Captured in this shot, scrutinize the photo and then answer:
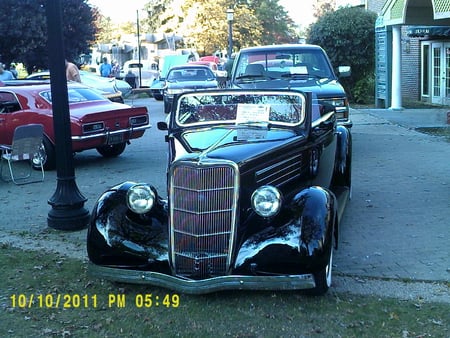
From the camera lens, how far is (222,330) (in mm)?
4383

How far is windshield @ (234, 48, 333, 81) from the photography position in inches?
427

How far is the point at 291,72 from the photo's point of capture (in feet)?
35.6

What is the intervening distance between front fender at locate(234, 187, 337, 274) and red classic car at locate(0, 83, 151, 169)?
21.2 feet

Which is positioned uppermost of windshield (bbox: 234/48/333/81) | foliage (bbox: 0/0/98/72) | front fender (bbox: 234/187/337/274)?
foliage (bbox: 0/0/98/72)

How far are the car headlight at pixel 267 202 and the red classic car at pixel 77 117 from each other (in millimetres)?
6328

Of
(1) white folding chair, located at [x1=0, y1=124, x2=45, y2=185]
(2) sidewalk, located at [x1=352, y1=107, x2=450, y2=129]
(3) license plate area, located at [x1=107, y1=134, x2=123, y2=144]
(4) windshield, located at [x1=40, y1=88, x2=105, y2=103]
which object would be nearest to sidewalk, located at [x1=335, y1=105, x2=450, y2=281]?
(2) sidewalk, located at [x1=352, y1=107, x2=450, y2=129]

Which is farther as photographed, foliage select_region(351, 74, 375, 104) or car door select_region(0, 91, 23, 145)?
foliage select_region(351, 74, 375, 104)

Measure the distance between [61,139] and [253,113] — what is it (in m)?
2.32

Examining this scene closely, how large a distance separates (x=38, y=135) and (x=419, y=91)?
Result: 1698cm

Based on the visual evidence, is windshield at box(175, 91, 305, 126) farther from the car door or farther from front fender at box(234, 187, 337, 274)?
the car door

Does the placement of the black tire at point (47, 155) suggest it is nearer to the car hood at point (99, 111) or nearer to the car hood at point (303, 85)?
the car hood at point (99, 111)

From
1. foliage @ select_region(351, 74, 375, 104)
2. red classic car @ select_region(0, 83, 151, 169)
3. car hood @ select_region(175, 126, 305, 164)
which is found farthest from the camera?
Answer: foliage @ select_region(351, 74, 375, 104)
